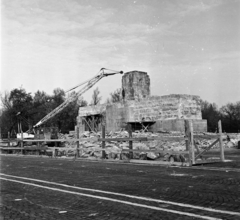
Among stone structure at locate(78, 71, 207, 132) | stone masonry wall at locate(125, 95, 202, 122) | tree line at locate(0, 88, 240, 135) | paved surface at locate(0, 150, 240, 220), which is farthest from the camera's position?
tree line at locate(0, 88, 240, 135)

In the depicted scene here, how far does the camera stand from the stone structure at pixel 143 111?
35.1m

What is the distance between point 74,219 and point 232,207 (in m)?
2.48

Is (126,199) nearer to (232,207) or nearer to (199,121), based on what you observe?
(232,207)

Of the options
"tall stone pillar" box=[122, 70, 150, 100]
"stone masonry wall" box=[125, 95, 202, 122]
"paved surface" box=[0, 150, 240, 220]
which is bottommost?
"paved surface" box=[0, 150, 240, 220]

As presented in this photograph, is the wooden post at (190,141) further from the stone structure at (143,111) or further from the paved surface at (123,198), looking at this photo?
the stone structure at (143,111)

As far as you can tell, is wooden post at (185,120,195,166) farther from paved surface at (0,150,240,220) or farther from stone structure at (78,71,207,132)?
stone structure at (78,71,207,132)

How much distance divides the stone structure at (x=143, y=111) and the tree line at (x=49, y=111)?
55.2 feet

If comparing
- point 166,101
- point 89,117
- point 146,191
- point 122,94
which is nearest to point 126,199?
point 146,191

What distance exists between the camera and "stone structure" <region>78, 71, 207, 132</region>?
35.1 meters

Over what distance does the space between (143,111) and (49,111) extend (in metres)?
44.6

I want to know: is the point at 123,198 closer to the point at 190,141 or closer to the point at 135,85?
the point at 190,141

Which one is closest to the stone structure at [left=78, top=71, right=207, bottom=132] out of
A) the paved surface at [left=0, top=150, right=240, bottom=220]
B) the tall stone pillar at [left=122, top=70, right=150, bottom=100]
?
the tall stone pillar at [left=122, top=70, right=150, bottom=100]

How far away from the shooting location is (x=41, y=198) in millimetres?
6738

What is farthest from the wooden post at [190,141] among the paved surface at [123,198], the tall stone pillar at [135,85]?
the tall stone pillar at [135,85]
